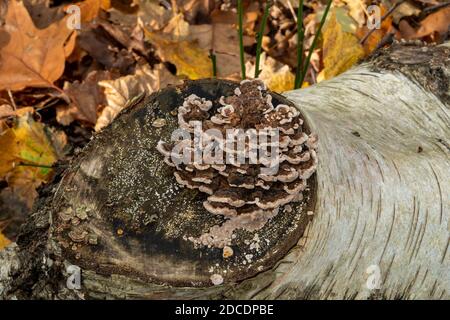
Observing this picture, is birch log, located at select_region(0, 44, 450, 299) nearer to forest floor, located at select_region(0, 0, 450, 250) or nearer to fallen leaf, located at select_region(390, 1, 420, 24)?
forest floor, located at select_region(0, 0, 450, 250)

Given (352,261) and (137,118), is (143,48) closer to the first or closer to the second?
(137,118)

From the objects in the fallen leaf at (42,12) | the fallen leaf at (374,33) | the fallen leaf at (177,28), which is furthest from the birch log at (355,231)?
the fallen leaf at (42,12)

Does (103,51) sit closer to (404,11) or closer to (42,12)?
(42,12)

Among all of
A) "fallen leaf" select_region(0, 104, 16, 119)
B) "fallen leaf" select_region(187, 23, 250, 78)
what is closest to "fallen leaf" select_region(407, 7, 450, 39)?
"fallen leaf" select_region(187, 23, 250, 78)

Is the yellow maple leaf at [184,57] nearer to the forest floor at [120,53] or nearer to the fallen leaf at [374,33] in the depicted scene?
the forest floor at [120,53]
